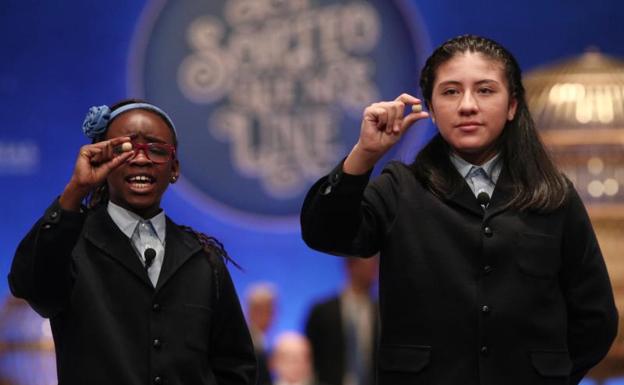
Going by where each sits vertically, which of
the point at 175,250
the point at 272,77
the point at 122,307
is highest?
the point at 272,77

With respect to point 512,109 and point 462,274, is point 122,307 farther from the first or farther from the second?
point 512,109

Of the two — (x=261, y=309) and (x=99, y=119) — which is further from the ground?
(x=261, y=309)

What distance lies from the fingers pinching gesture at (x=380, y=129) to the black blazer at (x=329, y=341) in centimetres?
266

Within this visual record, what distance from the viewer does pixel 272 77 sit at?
5785mm

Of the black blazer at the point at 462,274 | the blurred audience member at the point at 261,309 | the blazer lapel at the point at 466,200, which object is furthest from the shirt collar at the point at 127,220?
the blurred audience member at the point at 261,309

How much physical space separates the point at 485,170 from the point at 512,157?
0.07 metres

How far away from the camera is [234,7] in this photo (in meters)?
5.82

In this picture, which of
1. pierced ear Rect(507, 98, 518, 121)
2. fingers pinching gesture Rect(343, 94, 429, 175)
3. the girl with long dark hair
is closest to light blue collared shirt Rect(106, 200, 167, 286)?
the girl with long dark hair

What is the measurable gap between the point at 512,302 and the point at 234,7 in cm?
340

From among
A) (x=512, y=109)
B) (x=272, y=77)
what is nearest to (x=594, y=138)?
(x=272, y=77)

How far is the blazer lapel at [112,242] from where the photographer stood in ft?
9.29

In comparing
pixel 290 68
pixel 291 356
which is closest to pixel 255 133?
pixel 290 68

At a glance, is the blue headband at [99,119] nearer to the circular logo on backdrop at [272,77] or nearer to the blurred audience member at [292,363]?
the blurred audience member at [292,363]

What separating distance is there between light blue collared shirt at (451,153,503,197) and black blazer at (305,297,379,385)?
2.45 meters
